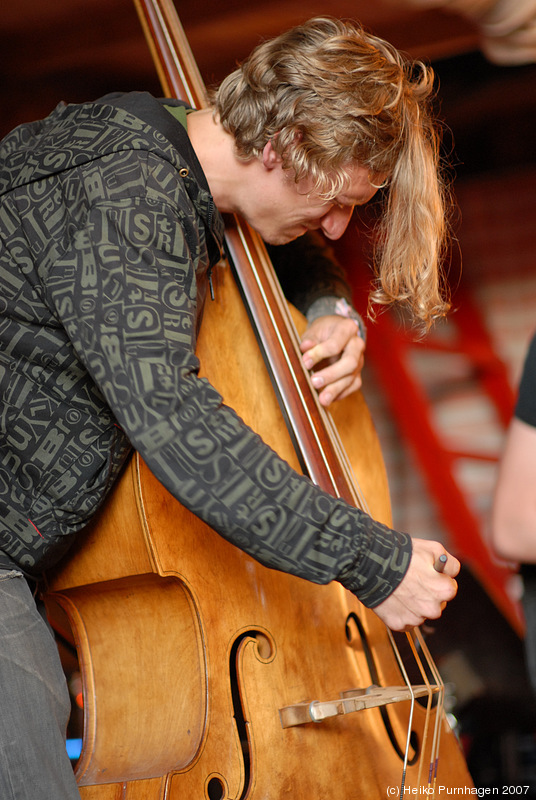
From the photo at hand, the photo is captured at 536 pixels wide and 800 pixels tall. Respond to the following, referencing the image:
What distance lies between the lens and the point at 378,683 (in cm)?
117

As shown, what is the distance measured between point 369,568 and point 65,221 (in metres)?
0.57

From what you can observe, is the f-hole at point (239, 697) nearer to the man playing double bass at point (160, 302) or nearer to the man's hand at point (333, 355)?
the man playing double bass at point (160, 302)

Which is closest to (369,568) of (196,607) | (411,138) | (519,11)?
(196,607)

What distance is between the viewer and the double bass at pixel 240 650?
103cm

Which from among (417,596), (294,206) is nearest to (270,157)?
(294,206)

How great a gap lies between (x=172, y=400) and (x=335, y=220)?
50cm

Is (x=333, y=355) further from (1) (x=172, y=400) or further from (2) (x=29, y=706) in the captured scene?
(2) (x=29, y=706)

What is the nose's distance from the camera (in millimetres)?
1180

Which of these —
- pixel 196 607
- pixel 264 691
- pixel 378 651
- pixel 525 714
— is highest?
pixel 196 607

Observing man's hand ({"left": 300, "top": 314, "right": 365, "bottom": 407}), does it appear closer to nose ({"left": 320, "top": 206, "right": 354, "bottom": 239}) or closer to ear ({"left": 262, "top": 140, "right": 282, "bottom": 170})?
nose ({"left": 320, "top": 206, "right": 354, "bottom": 239})

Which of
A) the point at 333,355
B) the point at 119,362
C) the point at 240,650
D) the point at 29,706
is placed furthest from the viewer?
the point at 333,355

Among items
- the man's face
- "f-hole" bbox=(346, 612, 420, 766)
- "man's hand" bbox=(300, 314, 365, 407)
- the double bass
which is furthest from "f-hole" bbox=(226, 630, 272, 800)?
the man's face

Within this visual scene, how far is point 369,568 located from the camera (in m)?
0.93

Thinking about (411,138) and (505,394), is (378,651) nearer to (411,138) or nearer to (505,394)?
Result: (411,138)
